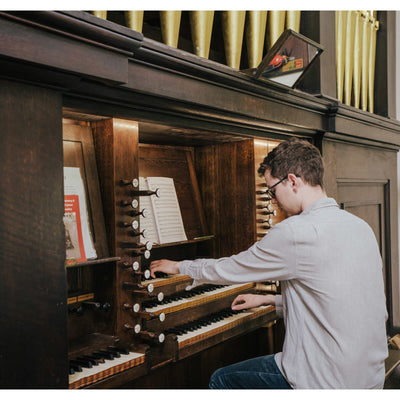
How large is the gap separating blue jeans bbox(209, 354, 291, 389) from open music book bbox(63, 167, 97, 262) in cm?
87

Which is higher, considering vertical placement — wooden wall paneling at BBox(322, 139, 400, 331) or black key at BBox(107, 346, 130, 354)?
wooden wall paneling at BBox(322, 139, 400, 331)

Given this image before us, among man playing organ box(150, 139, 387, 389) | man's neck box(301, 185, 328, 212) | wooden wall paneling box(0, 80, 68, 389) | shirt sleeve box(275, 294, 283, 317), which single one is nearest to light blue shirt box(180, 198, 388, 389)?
man playing organ box(150, 139, 387, 389)

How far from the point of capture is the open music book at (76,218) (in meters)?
1.99

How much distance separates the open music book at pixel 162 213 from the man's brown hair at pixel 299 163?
84 centimetres

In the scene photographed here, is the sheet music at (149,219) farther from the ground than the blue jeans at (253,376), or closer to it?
farther from the ground

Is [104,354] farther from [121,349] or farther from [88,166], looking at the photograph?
[88,166]

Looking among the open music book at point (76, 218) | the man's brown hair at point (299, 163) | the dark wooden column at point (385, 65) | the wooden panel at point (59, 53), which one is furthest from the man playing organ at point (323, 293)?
the dark wooden column at point (385, 65)

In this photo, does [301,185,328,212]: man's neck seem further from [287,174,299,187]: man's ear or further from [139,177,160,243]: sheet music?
[139,177,160,243]: sheet music

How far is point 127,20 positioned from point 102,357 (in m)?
1.50

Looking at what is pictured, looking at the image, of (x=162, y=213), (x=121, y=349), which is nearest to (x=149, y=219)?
(x=162, y=213)

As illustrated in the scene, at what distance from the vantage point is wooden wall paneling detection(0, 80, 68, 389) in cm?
145

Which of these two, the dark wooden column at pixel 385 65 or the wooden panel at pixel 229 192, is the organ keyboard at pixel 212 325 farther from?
the dark wooden column at pixel 385 65

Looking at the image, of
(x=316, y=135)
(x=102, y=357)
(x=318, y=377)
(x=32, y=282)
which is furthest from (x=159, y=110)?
(x=316, y=135)

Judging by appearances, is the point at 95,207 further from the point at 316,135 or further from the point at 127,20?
the point at 316,135
